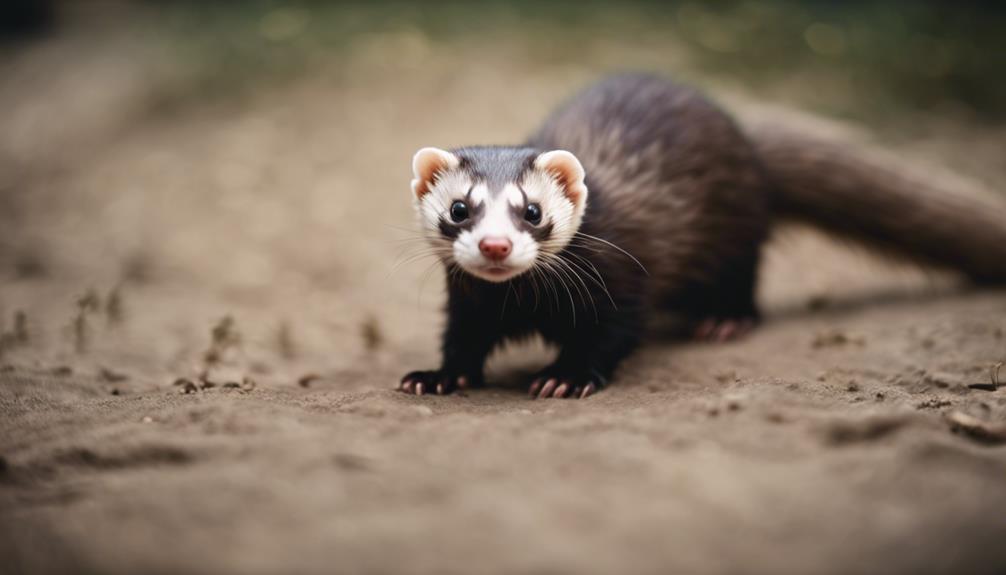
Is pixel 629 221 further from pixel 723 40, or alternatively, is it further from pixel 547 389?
pixel 723 40

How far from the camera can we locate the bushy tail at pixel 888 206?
4.60 m

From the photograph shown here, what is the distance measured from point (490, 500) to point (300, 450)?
64 centimetres

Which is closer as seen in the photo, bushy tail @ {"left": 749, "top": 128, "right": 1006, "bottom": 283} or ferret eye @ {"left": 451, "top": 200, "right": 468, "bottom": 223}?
ferret eye @ {"left": 451, "top": 200, "right": 468, "bottom": 223}

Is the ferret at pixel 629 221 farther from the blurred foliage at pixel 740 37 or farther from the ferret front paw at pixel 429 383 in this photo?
the blurred foliage at pixel 740 37

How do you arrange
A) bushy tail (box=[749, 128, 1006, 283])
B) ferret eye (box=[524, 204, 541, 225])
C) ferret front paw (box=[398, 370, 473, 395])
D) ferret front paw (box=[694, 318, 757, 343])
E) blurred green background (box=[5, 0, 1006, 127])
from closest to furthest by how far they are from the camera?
ferret eye (box=[524, 204, 541, 225]) → ferret front paw (box=[398, 370, 473, 395]) → ferret front paw (box=[694, 318, 757, 343]) → bushy tail (box=[749, 128, 1006, 283]) → blurred green background (box=[5, 0, 1006, 127])

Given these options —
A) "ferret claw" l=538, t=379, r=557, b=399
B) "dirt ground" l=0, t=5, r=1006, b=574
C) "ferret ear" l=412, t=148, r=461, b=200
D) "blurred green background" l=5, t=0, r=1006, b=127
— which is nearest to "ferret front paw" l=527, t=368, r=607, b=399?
"ferret claw" l=538, t=379, r=557, b=399

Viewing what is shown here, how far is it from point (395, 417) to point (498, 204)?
94 cm

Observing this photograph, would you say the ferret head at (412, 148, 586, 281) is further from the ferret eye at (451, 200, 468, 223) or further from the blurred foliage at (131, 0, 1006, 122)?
the blurred foliage at (131, 0, 1006, 122)

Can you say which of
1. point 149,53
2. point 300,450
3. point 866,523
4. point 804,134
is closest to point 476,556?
point 300,450

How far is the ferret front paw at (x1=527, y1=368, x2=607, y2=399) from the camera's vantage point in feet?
10.6

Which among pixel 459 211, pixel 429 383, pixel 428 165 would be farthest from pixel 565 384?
pixel 428 165

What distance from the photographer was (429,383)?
129 inches

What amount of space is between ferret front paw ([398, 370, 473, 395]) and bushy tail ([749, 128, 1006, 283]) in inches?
100

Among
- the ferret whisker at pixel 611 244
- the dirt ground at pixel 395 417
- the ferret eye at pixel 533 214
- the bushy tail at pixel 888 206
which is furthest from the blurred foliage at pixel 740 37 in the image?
the ferret eye at pixel 533 214
